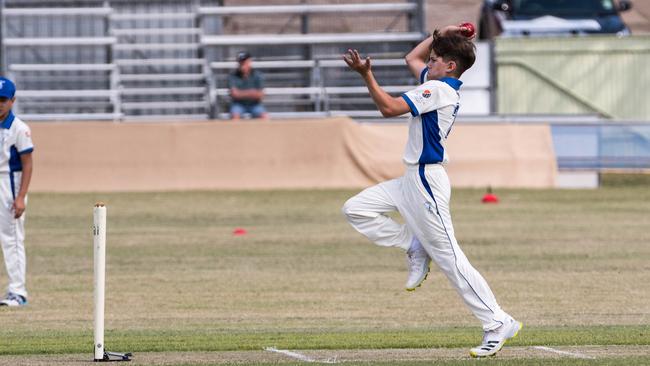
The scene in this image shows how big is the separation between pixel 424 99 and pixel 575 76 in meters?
23.5

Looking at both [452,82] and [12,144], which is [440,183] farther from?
[12,144]

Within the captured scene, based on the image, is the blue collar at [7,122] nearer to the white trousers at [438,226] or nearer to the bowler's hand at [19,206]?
the bowler's hand at [19,206]

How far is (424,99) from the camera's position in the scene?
980cm

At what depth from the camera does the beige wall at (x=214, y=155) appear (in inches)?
1045

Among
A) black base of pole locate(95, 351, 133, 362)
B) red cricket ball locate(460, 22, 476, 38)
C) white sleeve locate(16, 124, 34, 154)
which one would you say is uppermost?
red cricket ball locate(460, 22, 476, 38)

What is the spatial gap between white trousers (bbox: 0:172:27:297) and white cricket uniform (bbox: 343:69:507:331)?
5230 mm

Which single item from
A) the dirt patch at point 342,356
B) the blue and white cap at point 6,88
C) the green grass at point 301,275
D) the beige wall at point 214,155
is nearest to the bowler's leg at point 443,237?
the dirt patch at point 342,356

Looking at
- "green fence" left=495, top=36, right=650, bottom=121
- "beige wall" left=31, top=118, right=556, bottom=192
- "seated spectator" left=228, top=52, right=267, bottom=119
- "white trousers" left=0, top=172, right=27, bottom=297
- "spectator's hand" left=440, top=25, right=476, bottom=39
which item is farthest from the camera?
"green fence" left=495, top=36, right=650, bottom=121

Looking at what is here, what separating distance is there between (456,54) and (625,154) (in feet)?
62.9

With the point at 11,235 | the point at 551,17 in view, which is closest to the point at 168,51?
the point at 551,17

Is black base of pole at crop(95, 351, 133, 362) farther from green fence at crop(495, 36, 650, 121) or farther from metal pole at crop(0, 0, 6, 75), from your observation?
green fence at crop(495, 36, 650, 121)

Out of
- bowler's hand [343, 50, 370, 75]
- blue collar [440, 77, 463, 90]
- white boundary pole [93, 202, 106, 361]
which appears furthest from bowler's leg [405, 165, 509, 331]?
white boundary pole [93, 202, 106, 361]

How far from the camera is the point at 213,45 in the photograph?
A: 31953 mm

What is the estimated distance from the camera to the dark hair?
9953mm
